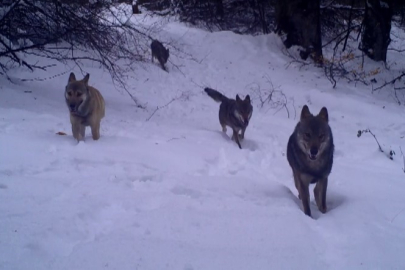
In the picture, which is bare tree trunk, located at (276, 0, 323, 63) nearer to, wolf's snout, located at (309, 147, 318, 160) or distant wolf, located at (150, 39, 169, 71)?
distant wolf, located at (150, 39, 169, 71)

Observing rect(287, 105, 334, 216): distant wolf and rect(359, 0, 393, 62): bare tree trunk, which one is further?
rect(359, 0, 393, 62): bare tree trunk

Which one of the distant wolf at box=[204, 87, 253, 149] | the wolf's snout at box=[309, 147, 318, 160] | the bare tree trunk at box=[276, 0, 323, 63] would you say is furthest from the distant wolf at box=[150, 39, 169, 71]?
the wolf's snout at box=[309, 147, 318, 160]

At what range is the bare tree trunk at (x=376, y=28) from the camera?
1386 centimetres

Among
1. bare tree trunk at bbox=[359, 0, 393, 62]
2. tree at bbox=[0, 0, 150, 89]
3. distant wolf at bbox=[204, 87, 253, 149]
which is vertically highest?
tree at bbox=[0, 0, 150, 89]

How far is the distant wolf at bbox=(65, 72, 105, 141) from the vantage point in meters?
6.73

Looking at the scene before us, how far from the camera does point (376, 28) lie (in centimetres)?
1410

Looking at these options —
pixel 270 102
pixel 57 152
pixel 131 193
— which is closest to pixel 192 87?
pixel 270 102

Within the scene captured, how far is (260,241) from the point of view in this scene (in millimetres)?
3354

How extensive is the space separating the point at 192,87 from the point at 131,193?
920cm

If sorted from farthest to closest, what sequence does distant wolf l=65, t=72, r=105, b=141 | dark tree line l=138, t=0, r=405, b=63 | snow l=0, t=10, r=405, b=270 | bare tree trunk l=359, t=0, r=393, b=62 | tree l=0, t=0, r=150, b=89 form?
dark tree line l=138, t=0, r=405, b=63 < bare tree trunk l=359, t=0, r=393, b=62 < tree l=0, t=0, r=150, b=89 < distant wolf l=65, t=72, r=105, b=141 < snow l=0, t=10, r=405, b=270

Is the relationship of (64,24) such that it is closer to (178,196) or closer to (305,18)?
(178,196)

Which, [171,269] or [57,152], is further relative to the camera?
[57,152]

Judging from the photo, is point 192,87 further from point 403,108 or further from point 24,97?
point 403,108

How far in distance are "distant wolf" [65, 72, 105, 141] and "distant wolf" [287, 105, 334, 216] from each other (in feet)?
12.8
